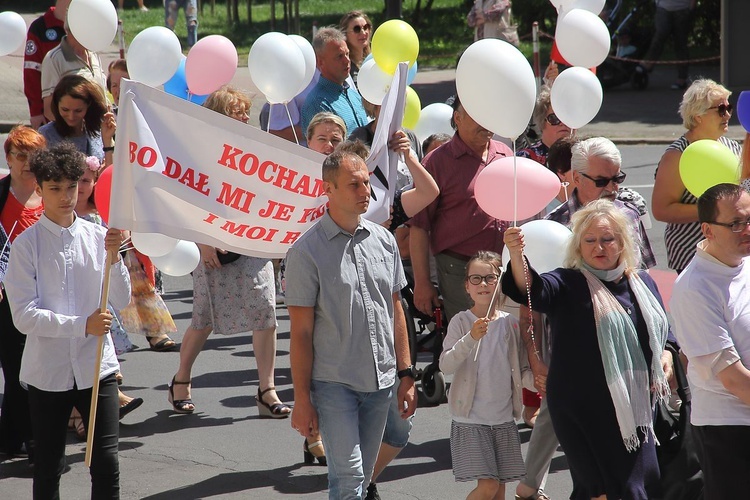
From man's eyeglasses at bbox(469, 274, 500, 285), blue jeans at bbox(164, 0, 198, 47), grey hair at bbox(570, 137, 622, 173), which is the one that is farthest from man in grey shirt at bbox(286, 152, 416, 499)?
blue jeans at bbox(164, 0, 198, 47)

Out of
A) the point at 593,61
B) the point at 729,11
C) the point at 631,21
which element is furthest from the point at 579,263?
the point at 631,21

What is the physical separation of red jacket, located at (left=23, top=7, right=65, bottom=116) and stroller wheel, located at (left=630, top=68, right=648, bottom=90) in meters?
13.8

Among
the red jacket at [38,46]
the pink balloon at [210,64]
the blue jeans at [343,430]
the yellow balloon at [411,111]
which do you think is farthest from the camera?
the red jacket at [38,46]

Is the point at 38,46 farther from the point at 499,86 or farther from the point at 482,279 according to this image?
the point at 482,279

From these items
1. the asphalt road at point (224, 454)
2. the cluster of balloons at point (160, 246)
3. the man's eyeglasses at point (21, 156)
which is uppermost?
the man's eyeglasses at point (21, 156)

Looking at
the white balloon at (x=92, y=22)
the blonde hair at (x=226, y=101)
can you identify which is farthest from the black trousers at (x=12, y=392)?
the white balloon at (x=92, y=22)

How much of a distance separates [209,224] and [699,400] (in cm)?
245

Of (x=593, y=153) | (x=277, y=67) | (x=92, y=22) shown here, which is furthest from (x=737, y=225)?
(x=92, y=22)

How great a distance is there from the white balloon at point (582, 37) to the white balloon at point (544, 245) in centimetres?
272

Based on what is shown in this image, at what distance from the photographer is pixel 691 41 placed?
24562mm

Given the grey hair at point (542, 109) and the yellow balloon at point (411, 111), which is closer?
the grey hair at point (542, 109)

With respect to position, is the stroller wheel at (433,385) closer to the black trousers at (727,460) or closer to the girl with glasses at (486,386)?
the girl with glasses at (486,386)

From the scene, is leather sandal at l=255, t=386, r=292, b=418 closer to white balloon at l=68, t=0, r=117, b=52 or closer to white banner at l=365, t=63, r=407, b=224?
white banner at l=365, t=63, r=407, b=224

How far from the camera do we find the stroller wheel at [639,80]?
823 inches
